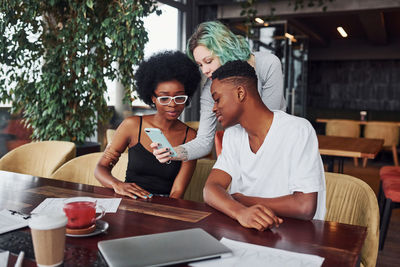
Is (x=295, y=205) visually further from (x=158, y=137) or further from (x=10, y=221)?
(x=10, y=221)

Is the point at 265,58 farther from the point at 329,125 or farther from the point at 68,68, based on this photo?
the point at 329,125

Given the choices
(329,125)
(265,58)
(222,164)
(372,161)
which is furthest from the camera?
(372,161)

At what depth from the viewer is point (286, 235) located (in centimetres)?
118

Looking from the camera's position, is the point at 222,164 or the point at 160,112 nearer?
the point at 222,164

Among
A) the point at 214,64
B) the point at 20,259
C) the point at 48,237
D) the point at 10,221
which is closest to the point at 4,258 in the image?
the point at 20,259

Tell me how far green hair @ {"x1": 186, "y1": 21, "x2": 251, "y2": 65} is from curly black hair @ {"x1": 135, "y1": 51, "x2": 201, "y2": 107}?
0.19 meters

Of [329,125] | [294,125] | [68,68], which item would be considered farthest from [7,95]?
[329,125]

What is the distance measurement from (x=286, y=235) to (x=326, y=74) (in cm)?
1120

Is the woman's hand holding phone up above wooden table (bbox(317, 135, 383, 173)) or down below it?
above

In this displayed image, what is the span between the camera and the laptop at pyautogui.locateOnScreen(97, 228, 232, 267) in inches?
36.7

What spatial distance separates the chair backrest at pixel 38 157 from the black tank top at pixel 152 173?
2.99ft

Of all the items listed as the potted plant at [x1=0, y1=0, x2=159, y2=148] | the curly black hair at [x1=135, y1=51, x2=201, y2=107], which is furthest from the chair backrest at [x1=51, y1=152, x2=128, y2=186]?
the potted plant at [x1=0, y1=0, x2=159, y2=148]

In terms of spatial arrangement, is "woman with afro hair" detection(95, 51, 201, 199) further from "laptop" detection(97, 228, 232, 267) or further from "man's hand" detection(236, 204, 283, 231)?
"laptop" detection(97, 228, 232, 267)

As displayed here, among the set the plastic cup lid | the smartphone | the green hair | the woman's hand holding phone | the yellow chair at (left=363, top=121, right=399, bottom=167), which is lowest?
the yellow chair at (left=363, top=121, right=399, bottom=167)
